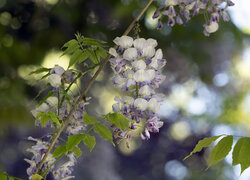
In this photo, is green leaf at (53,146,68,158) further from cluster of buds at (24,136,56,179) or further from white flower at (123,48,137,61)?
white flower at (123,48,137,61)

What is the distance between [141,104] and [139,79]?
0.03 metres

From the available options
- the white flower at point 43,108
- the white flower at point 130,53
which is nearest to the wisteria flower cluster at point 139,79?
the white flower at point 130,53

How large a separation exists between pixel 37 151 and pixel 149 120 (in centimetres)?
18

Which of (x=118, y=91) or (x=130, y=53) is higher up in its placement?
(x=130, y=53)

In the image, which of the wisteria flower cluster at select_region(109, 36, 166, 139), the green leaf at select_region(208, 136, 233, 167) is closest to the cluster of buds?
the wisteria flower cluster at select_region(109, 36, 166, 139)

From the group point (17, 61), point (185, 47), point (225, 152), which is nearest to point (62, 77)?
point (225, 152)

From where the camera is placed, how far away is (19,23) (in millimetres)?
2422

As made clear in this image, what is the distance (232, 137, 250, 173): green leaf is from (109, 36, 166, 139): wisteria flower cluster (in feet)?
0.39

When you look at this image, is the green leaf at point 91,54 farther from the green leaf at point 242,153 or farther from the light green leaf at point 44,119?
the green leaf at point 242,153

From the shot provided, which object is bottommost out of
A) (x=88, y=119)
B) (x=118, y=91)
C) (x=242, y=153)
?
(x=118, y=91)

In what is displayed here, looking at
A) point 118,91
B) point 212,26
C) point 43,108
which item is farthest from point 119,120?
point 118,91

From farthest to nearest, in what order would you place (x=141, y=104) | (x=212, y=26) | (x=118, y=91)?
(x=118, y=91)
(x=212, y=26)
(x=141, y=104)

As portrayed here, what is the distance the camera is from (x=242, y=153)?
2.08 ft

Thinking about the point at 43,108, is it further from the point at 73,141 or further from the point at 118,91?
the point at 118,91
